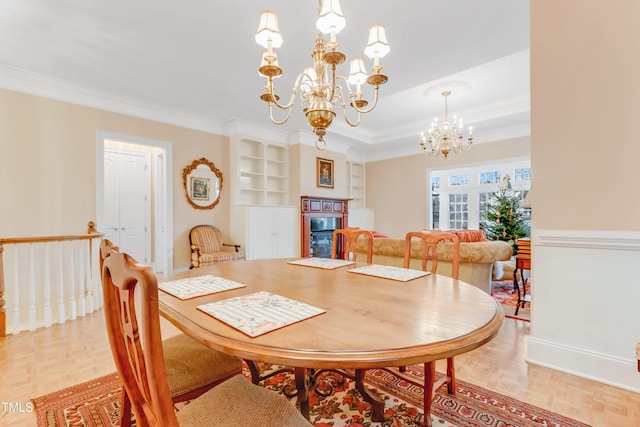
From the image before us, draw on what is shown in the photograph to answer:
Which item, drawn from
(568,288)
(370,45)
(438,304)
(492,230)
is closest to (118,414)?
(438,304)

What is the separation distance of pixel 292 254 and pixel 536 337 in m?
4.03

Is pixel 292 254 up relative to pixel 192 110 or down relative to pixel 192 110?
down

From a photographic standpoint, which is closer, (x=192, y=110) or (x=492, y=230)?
(x=192, y=110)

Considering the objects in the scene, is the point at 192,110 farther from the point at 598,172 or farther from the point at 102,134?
the point at 598,172

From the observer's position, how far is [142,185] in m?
5.48

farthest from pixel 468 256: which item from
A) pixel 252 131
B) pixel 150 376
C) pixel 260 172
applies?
pixel 252 131

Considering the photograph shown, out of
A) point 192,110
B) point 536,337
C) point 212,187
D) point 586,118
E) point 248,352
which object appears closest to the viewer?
point 248,352

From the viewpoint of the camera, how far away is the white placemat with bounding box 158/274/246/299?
1270 mm

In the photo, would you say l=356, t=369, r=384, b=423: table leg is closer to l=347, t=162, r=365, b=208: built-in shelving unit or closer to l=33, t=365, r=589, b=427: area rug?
l=33, t=365, r=589, b=427: area rug

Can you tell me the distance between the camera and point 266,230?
5.18 meters

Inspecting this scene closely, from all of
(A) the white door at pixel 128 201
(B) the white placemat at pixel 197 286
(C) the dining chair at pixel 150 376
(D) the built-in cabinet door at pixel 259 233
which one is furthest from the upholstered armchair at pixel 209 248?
(C) the dining chair at pixel 150 376

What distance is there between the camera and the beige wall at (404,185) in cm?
585

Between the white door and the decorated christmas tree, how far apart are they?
6.25 meters

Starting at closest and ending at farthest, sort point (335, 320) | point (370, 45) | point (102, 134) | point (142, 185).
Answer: point (335, 320) → point (370, 45) → point (102, 134) → point (142, 185)
